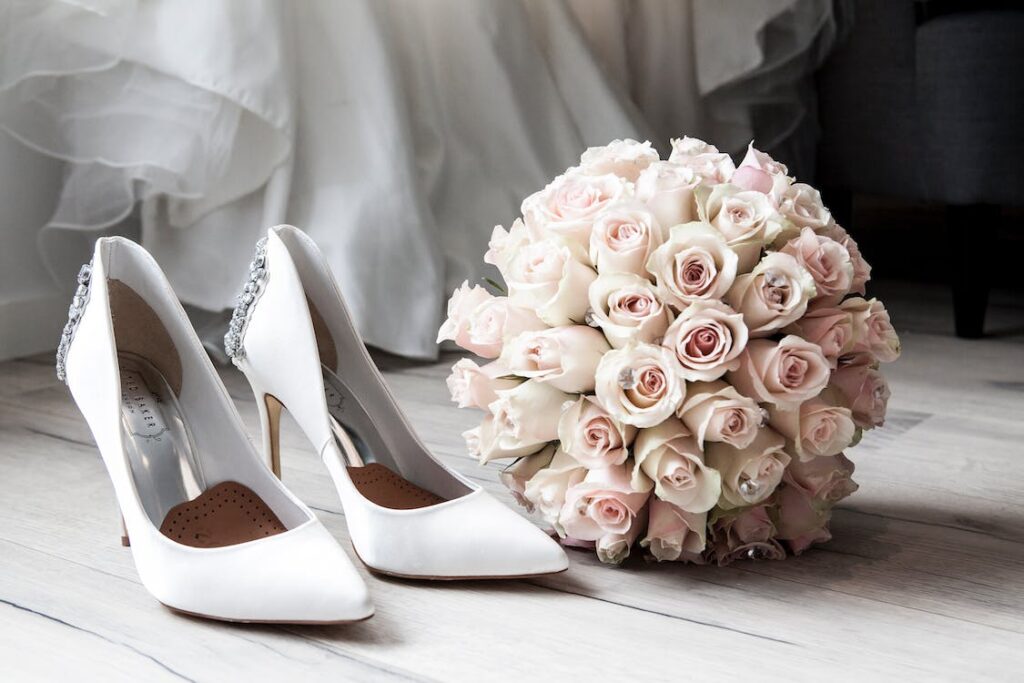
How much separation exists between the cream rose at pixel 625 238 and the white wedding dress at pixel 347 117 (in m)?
0.76

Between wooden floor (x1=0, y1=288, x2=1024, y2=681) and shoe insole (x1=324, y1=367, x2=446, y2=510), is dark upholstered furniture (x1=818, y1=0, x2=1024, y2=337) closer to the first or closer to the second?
wooden floor (x1=0, y1=288, x2=1024, y2=681)

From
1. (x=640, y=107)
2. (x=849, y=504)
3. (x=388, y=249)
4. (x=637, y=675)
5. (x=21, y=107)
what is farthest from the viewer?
(x=640, y=107)

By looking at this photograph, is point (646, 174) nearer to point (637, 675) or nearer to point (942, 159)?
point (637, 675)

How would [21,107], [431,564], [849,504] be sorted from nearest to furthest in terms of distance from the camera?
[431,564] → [849,504] → [21,107]

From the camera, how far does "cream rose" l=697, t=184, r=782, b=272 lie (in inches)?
34.2

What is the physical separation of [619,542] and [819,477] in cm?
16

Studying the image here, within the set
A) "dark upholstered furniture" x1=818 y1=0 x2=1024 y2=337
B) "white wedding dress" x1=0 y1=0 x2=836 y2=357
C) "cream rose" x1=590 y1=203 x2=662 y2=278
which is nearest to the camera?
"cream rose" x1=590 y1=203 x2=662 y2=278

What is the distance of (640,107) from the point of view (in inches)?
81.8

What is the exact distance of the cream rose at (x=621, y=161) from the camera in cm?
96

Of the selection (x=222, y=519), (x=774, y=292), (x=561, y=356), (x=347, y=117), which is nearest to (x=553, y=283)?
(x=561, y=356)

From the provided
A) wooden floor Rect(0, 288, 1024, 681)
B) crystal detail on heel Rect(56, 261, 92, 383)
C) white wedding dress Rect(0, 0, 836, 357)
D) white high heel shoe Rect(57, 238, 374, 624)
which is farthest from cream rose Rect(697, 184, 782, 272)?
white wedding dress Rect(0, 0, 836, 357)

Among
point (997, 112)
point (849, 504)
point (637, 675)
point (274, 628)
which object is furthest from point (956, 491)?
point (997, 112)

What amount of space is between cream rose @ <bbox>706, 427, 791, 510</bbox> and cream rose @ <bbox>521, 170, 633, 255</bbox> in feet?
0.60

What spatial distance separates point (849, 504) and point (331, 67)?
3.11ft
